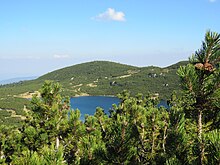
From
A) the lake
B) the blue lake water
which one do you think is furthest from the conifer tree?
the blue lake water

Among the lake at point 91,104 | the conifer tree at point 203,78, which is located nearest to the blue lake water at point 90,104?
the lake at point 91,104

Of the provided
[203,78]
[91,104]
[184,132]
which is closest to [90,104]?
[91,104]

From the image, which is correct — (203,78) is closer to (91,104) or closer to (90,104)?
(91,104)

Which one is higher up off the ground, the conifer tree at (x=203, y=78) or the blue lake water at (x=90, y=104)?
the conifer tree at (x=203, y=78)

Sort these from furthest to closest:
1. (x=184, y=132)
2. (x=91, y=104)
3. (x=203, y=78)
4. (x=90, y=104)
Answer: (x=90, y=104), (x=91, y=104), (x=184, y=132), (x=203, y=78)

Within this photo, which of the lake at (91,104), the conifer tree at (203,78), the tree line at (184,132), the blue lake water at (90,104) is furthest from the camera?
the blue lake water at (90,104)

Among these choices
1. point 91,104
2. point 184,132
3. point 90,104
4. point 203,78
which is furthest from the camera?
point 90,104

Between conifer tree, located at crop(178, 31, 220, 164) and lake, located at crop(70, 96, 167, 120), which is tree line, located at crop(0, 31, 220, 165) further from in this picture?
lake, located at crop(70, 96, 167, 120)

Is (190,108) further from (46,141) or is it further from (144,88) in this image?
(144,88)

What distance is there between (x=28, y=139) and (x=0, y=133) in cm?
668

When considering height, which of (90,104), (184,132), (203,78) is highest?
(203,78)

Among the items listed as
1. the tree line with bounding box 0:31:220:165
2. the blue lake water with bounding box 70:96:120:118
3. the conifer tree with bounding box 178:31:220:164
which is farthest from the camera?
the blue lake water with bounding box 70:96:120:118

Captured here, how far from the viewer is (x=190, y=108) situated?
3.27 meters

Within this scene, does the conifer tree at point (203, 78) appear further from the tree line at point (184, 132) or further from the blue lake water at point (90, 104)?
the blue lake water at point (90, 104)
